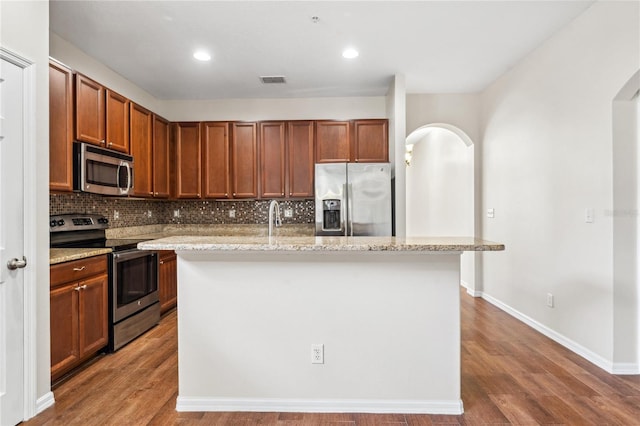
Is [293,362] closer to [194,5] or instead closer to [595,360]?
[595,360]

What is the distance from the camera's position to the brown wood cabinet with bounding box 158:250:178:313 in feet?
13.0

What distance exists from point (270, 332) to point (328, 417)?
1.94 feet

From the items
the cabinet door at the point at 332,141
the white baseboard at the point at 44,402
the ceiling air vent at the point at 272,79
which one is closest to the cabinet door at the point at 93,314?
the white baseboard at the point at 44,402

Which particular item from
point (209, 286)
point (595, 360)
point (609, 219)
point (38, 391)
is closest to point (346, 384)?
point (209, 286)

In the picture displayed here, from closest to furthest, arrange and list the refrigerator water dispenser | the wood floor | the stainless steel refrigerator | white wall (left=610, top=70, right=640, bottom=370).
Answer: the wood floor, white wall (left=610, top=70, right=640, bottom=370), the stainless steel refrigerator, the refrigerator water dispenser

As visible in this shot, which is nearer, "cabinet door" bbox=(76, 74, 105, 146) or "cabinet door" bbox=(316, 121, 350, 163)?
"cabinet door" bbox=(76, 74, 105, 146)

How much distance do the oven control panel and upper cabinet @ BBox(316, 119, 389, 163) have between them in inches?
102

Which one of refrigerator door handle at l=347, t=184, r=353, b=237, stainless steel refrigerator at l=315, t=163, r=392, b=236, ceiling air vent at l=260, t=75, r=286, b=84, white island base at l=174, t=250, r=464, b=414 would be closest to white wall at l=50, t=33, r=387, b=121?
ceiling air vent at l=260, t=75, r=286, b=84

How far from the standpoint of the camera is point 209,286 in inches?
84.9

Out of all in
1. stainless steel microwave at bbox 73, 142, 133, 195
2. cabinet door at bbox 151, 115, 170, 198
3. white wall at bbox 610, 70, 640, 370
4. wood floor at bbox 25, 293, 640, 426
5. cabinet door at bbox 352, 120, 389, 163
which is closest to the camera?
wood floor at bbox 25, 293, 640, 426

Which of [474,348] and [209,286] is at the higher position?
[209,286]

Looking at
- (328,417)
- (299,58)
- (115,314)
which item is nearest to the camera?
(328,417)

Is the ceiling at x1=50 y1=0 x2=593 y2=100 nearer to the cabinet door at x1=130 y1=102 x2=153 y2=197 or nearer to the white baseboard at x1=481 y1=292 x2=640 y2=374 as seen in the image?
the cabinet door at x1=130 y1=102 x2=153 y2=197

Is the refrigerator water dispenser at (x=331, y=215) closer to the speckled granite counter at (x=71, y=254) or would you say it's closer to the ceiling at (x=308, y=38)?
the ceiling at (x=308, y=38)
